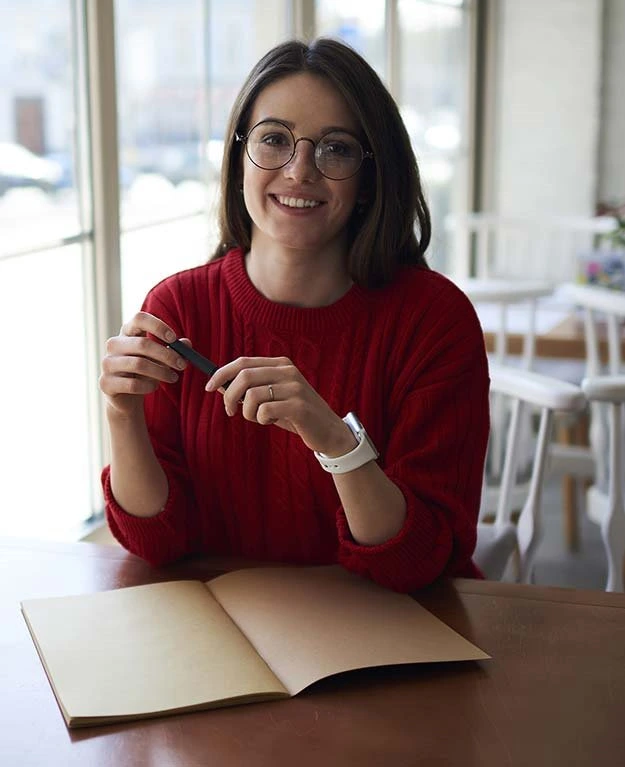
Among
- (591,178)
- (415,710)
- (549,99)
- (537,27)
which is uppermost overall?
(537,27)

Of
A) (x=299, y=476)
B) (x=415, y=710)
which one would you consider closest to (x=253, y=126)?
(x=299, y=476)

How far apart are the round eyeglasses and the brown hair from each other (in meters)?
0.03

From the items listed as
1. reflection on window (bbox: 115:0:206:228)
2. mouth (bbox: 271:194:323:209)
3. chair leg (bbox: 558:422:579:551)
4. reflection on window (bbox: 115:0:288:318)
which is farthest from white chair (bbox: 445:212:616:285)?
mouth (bbox: 271:194:323:209)

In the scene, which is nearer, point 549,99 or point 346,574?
point 346,574

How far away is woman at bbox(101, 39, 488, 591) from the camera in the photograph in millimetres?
1397

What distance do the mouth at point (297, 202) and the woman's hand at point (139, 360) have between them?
29 centimetres

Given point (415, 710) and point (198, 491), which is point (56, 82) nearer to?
point (198, 491)

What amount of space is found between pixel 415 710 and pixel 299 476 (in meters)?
0.49

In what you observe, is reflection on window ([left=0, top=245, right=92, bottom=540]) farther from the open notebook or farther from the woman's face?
the open notebook

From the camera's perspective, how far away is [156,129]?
245 cm

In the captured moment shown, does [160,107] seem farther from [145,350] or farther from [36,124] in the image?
[145,350]

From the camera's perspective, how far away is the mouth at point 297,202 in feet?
4.80

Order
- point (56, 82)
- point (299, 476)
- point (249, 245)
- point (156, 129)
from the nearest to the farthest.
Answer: point (299, 476)
point (249, 245)
point (56, 82)
point (156, 129)

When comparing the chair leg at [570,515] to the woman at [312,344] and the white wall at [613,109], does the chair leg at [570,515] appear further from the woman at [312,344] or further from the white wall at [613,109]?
the woman at [312,344]
